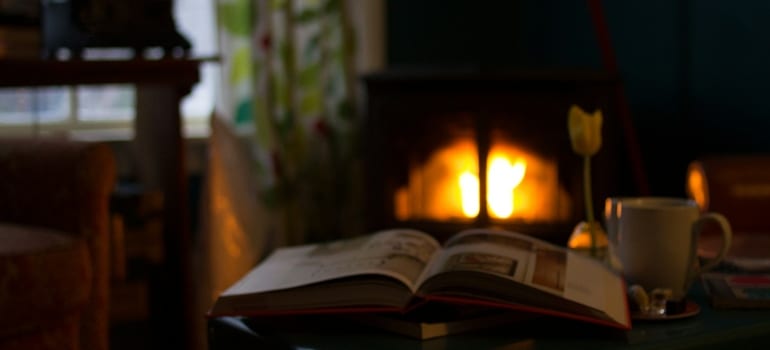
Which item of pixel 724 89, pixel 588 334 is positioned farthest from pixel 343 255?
pixel 724 89

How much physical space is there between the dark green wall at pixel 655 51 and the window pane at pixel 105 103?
2.82 ft

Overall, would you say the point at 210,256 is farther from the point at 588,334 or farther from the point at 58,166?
the point at 588,334

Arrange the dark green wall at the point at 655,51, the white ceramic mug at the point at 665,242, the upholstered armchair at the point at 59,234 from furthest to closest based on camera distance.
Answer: the dark green wall at the point at 655,51 → the upholstered armchair at the point at 59,234 → the white ceramic mug at the point at 665,242

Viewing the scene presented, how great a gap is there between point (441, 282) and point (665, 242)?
0.31 metres

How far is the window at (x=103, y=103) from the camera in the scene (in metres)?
2.98

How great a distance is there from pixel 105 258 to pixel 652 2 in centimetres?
178

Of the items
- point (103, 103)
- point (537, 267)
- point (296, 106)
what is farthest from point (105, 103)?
point (537, 267)

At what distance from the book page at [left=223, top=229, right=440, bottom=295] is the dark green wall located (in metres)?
1.53

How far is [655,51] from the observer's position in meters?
3.02

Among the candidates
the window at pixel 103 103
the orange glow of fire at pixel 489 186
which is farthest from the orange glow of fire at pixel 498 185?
the window at pixel 103 103

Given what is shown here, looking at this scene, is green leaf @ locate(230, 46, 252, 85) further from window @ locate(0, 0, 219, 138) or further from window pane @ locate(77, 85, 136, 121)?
window pane @ locate(77, 85, 136, 121)

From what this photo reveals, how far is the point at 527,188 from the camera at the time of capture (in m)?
2.86

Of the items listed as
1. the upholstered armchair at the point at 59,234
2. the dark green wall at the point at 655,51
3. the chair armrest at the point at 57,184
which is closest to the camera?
the upholstered armchair at the point at 59,234

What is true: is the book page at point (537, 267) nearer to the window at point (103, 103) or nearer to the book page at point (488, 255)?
the book page at point (488, 255)
